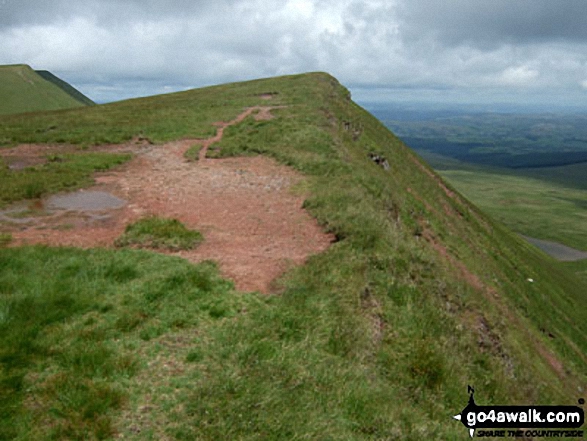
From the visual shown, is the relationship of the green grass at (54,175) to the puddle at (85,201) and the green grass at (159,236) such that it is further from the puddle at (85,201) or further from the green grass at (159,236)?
the green grass at (159,236)

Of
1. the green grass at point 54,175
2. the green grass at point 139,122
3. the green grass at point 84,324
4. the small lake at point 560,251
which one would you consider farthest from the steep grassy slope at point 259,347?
the small lake at point 560,251

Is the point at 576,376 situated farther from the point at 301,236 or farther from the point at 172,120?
the point at 172,120

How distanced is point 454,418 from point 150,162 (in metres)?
21.1

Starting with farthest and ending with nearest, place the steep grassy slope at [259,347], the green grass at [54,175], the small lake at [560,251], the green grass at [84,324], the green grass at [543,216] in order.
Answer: the green grass at [543,216] → the small lake at [560,251] → the green grass at [54,175] → the steep grassy slope at [259,347] → the green grass at [84,324]

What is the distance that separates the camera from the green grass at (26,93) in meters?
156

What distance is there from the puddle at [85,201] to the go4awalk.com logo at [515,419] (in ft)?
46.3

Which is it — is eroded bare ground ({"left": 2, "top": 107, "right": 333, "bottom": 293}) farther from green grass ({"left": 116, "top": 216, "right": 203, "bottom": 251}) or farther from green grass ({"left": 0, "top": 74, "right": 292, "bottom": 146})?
green grass ({"left": 0, "top": 74, "right": 292, "bottom": 146})

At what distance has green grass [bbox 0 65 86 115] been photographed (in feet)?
512

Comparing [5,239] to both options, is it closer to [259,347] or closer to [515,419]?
[259,347]

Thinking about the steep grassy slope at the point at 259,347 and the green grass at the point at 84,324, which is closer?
the green grass at the point at 84,324

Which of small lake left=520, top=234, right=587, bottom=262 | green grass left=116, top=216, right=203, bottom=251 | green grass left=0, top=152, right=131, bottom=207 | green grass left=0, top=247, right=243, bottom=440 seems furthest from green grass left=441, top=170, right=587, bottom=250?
green grass left=0, top=247, right=243, bottom=440

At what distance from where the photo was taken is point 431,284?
13859 millimetres

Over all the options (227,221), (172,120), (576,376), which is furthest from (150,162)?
(576,376)

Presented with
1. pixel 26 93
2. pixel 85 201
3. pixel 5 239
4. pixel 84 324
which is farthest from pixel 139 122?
pixel 26 93
